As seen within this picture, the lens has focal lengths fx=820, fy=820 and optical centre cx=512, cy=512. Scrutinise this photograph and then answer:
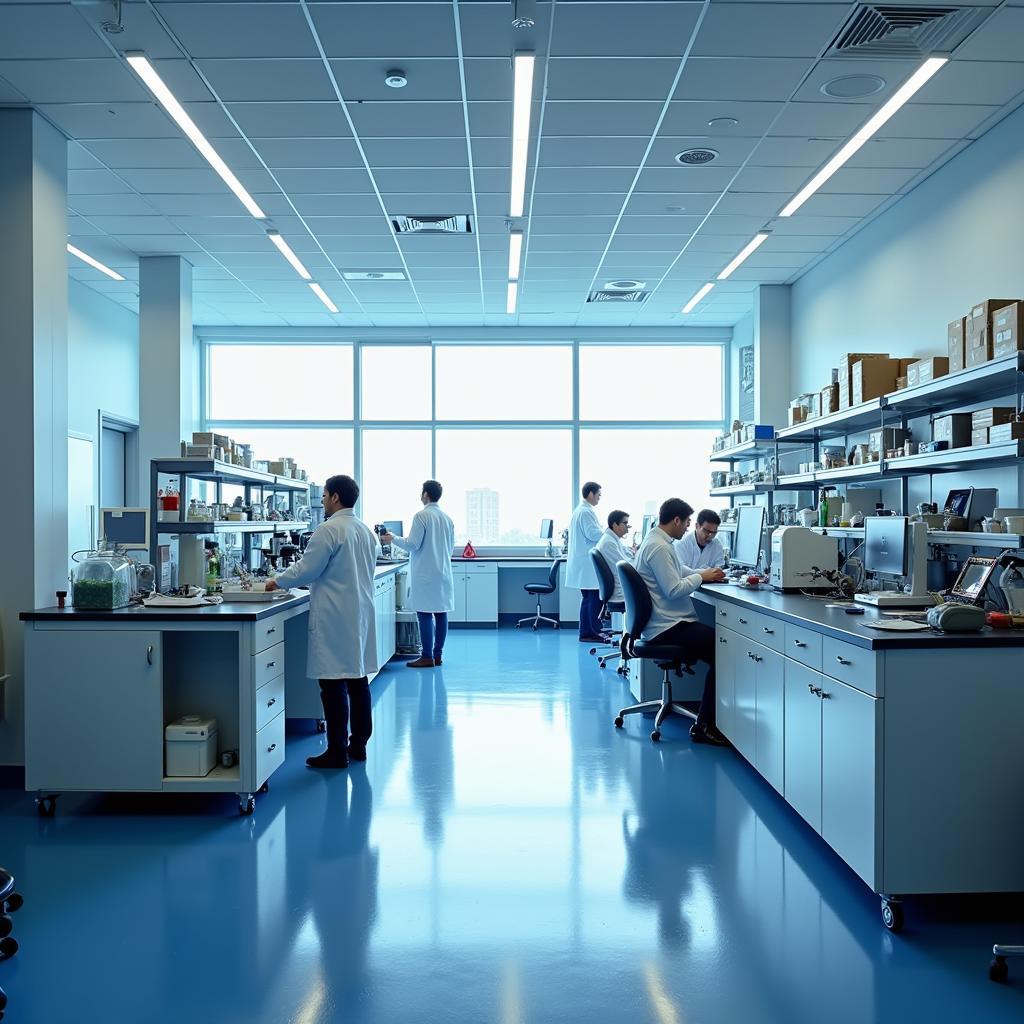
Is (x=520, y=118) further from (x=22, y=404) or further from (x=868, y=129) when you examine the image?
(x=22, y=404)

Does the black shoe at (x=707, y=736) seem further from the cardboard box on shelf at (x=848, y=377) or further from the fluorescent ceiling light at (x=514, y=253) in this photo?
the fluorescent ceiling light at (x=514, y=253)

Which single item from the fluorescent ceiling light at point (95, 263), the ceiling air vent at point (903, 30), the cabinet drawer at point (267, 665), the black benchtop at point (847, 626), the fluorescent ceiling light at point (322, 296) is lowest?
the cabinet drawer at point (267, 665)

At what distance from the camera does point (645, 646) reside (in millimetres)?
4734

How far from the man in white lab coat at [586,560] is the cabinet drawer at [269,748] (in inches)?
182

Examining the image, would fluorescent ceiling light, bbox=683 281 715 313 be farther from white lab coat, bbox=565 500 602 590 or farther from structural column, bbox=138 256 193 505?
structural column, bbox=138 256 193 505

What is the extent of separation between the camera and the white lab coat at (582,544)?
8.30m

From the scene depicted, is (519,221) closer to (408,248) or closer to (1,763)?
(408,248)

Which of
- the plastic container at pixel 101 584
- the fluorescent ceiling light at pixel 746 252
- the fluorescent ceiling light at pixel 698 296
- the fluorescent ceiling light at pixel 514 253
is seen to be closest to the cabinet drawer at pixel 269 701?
the plastic container at pixel 101 584

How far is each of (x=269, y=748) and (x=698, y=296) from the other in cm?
610

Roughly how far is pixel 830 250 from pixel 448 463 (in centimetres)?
482

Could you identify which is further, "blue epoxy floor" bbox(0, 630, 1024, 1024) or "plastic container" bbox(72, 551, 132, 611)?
"plastic container" bbox(72, 551, 132, 611)

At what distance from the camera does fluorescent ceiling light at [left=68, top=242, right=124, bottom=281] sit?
6.60m

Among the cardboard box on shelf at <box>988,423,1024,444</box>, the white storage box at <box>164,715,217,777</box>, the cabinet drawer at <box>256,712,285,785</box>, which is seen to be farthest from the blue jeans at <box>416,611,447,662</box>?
the cardboard box on shelf at <box>988,423,1024,444</box>

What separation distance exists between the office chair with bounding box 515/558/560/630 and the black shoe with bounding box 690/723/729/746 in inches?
166
